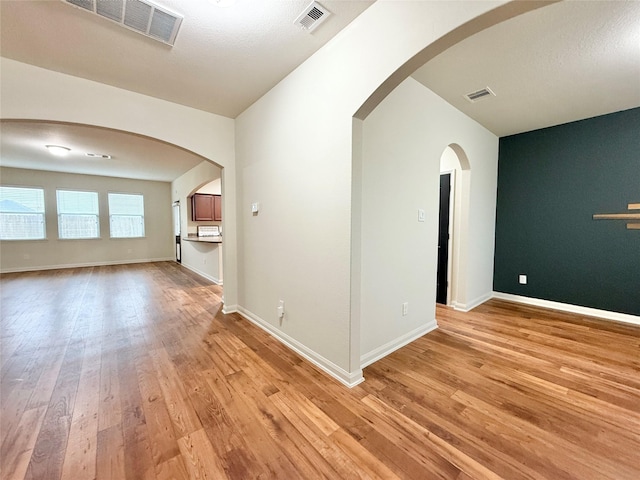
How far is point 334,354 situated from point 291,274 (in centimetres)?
87

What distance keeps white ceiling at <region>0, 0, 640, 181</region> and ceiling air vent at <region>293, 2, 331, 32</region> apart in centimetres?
4

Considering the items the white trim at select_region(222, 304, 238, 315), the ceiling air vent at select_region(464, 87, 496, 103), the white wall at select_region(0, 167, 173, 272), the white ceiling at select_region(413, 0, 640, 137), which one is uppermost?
the ceiling air vent at select_region(464, 87, 496, 103)

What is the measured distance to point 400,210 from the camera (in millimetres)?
2545

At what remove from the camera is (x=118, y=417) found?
1662mm

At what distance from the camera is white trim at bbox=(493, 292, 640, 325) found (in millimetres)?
Result: 3292

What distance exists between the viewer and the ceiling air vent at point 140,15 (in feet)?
5.49

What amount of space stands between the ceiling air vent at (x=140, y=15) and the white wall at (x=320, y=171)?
1.03m

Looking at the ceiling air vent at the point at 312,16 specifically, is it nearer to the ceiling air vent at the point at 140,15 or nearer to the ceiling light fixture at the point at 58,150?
the ceiling air vent at the point at 140,15

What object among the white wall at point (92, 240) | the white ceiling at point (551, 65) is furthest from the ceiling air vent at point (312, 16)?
the white wall at point (92, 240)

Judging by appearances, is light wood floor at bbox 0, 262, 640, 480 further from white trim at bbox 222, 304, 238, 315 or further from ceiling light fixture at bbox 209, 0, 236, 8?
ceiling light fixture at bbox 209, 0, 236, 8

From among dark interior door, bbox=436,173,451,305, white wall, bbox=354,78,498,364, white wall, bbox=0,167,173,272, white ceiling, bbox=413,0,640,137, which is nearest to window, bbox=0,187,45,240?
white wall, bbox=0,167,173,272

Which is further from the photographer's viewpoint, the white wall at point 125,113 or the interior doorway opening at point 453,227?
the interior doorway opening at point 453,227

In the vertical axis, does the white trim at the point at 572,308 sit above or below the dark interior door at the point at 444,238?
below

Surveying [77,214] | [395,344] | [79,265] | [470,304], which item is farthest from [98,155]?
[470,304]
